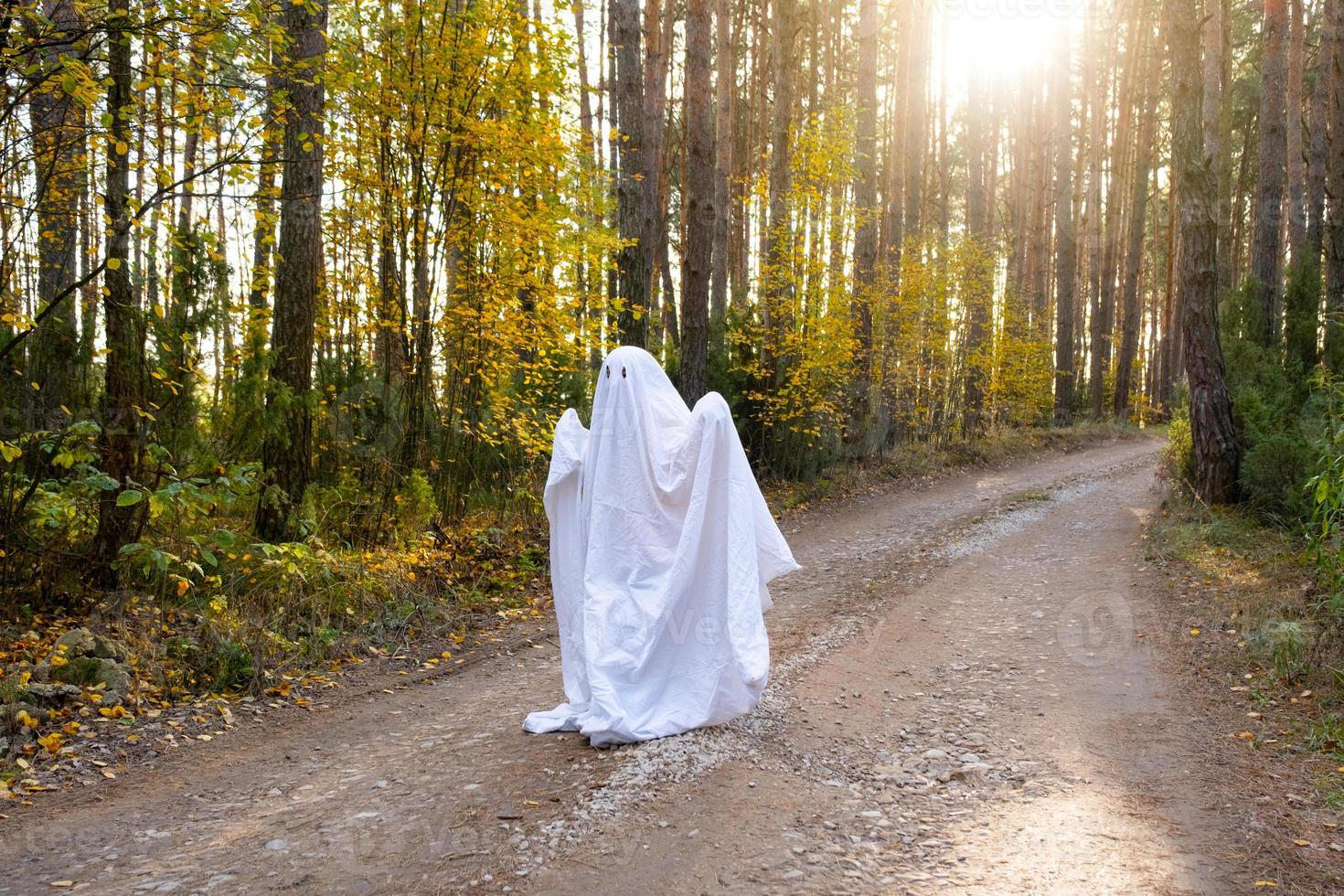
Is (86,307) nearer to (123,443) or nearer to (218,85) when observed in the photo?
(123,443)

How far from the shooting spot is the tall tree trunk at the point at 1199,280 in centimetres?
1067

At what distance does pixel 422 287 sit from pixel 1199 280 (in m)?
9.52

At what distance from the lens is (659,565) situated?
4996mm

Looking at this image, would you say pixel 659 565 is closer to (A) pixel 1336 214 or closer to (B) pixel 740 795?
(B) pixel 740 795

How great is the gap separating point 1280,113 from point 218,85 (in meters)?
16.2

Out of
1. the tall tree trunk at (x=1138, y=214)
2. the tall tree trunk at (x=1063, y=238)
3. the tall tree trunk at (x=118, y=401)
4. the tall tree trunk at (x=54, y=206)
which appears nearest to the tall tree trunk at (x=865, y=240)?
the tall tree trunk at (x=1063, y=238)

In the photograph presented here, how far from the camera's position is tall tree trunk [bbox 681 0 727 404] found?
12.5 metres

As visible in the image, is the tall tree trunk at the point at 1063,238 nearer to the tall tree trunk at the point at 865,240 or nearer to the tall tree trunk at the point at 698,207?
the tall tree trunk at the point at 865,240

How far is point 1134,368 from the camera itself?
128 ft

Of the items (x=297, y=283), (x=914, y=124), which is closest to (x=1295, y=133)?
(x=914, y=124)

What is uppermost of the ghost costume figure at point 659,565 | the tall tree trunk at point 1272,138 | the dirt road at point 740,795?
the tall tree trunk at point 1272,138

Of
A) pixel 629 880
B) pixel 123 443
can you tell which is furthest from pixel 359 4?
pixel 629 880

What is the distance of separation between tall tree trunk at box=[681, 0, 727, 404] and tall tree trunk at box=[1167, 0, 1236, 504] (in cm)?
617

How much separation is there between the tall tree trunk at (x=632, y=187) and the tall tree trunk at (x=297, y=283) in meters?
3.89
